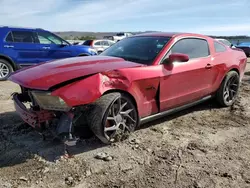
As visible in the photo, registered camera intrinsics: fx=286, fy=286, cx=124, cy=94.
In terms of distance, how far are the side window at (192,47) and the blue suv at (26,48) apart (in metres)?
5.72

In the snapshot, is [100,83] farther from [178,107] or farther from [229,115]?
[229,115]

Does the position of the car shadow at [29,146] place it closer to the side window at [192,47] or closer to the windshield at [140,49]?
the windshield at [140,49]

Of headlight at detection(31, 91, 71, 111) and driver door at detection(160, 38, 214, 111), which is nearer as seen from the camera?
headlight at detection(31, 91, 71, 111)

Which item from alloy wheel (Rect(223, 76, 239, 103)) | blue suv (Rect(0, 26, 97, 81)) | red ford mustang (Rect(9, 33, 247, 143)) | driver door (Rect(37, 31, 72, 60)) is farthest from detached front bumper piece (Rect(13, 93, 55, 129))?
driver door (Rect(37, 31, 72, 60))

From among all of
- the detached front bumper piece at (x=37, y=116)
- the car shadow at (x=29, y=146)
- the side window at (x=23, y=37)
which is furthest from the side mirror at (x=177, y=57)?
the side window at (x=23, y=37)

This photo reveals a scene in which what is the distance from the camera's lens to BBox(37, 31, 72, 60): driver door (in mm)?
9413

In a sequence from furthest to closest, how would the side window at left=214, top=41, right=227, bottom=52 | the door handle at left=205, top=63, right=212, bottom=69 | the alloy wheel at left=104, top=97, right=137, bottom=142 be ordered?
the side window at left=214, top=41, right=227, bottom=52
the door handle at left=205, top=63, right=212, bottom=69
the alloy wheel at left=104, top=97, right=137, bottom=142

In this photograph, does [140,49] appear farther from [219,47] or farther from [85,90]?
[219,47]

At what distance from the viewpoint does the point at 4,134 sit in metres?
4.06

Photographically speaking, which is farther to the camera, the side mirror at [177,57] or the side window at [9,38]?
the side window at [9,38]

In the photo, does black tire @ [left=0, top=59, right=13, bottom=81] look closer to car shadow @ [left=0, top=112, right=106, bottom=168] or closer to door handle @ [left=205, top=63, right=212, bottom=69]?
car shadow @ [left=0, top=112, right=106, bottom=168]

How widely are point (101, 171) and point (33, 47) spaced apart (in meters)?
7.06

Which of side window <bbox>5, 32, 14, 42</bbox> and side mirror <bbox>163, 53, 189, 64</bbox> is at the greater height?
side window <bbox>5, 32, 14, 42</bbox>

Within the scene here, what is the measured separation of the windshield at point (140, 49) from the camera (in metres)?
4.27
